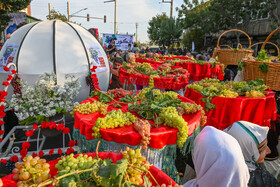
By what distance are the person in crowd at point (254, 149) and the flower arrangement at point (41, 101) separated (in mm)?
2293

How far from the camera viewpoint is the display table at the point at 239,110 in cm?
330

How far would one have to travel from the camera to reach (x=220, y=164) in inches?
63.6

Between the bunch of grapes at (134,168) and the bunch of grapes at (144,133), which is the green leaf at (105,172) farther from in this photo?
the bunch of grapes at (144,133)

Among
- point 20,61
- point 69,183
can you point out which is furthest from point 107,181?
point 20,61

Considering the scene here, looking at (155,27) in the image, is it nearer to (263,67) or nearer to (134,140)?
(263,67)

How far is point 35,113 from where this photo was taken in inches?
94.0

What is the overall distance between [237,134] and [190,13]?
32.0 metres

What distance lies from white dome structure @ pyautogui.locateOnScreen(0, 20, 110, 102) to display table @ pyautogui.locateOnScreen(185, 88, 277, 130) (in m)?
2.42

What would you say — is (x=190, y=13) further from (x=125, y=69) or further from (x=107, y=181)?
(x=107, y=181)

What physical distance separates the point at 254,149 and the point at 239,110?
1.25 metres

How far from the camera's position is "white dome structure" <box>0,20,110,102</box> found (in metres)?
→ 3.32

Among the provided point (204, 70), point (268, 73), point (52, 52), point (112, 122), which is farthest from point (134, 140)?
point (204, 70)

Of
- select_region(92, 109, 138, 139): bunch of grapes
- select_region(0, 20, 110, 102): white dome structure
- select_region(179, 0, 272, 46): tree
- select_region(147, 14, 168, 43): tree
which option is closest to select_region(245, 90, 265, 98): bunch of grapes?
select_region(92, 109, 138, 139): bunch of grapes

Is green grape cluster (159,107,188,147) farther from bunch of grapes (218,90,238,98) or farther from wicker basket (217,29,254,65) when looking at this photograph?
wicker basket (217,29,254,65)
